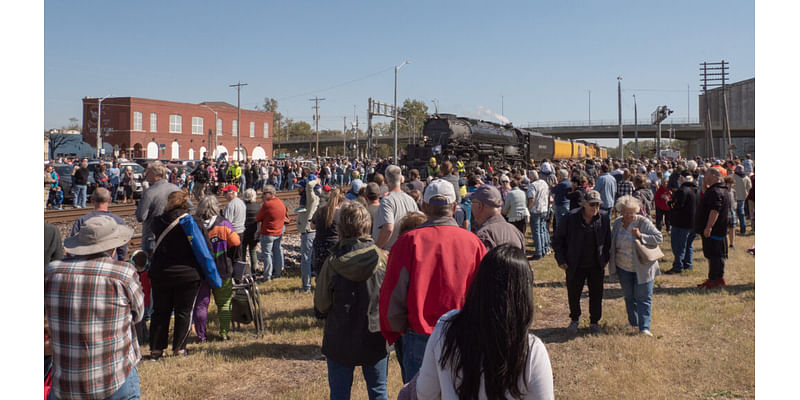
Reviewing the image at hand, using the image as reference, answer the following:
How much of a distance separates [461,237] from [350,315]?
0.98 metres

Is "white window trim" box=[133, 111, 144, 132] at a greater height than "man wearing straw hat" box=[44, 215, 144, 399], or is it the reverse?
"white window trim" box=[133, 111, 144, 132]

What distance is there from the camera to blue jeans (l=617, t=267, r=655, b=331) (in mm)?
6789

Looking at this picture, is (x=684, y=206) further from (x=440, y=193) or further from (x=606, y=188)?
(x=440, y=193)

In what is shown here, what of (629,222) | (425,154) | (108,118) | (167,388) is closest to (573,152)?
(425,154)

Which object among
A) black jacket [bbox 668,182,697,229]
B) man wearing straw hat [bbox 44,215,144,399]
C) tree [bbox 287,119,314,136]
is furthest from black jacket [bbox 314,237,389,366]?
tree [bbox 287,119,314,136]

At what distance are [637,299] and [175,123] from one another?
73.2 metres

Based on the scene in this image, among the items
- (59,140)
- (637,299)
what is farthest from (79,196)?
(59,140)

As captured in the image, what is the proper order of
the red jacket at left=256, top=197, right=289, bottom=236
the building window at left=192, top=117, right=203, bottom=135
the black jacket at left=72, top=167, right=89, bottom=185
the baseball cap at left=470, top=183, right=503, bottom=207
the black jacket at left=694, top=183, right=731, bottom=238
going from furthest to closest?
1. the building window at left=192, top=117, right=203, bottom=135
2. the black jacket at left=72, top=167, right=89, bottom=185
3. the red jacket at left=256, top=197, right=289, bottom=236
4. the black jacket at left=694, top=183, right=731, bottom=238
5. the baseball cap at left=470, top=183, right=503, bottom=207

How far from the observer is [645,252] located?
6.62 metres

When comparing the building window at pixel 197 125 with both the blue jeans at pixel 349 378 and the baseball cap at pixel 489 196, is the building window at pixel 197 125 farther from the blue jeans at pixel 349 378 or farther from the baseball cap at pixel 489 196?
the blue jeans at pixel 349 378

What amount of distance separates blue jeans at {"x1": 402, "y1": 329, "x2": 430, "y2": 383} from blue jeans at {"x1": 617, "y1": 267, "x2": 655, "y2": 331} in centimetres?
400

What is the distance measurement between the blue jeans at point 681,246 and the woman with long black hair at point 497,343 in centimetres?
914

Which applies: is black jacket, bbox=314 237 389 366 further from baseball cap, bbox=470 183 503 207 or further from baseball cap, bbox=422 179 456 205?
baseball cap, bbox=470 183 503 207

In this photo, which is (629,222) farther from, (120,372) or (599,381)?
(120,372)
